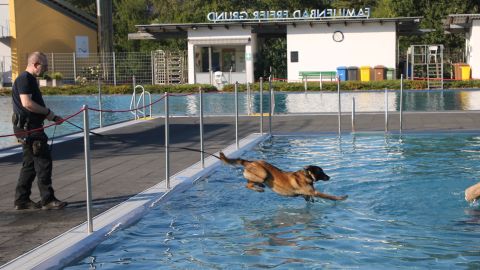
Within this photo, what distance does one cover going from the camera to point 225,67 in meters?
46.1

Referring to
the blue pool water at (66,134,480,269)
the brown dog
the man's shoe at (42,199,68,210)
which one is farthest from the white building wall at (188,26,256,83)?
the man's shoe at (42,199,68,210)

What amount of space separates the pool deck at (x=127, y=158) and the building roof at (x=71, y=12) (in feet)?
104

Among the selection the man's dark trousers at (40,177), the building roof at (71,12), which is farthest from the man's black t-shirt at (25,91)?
the building roof at (71,12)

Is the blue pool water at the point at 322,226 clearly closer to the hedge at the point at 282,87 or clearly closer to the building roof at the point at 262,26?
the hedge at the point at 282,87

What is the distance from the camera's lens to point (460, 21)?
41719 mm

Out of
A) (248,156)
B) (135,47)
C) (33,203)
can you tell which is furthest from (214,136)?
(135,47)

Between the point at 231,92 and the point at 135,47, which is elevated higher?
the point at 135,47

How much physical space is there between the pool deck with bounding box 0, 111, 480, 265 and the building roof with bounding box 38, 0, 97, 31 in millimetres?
31605

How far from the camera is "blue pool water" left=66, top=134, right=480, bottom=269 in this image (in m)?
6.56

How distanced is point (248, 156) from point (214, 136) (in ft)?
9.96

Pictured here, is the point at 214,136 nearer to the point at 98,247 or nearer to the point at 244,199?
the point at 244,199

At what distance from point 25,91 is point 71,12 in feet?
148

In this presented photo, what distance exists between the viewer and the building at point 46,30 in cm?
4666

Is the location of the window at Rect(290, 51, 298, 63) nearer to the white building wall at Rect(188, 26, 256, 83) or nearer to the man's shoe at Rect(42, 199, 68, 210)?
the white building wall at Rect(188, 26, 256, 83)
